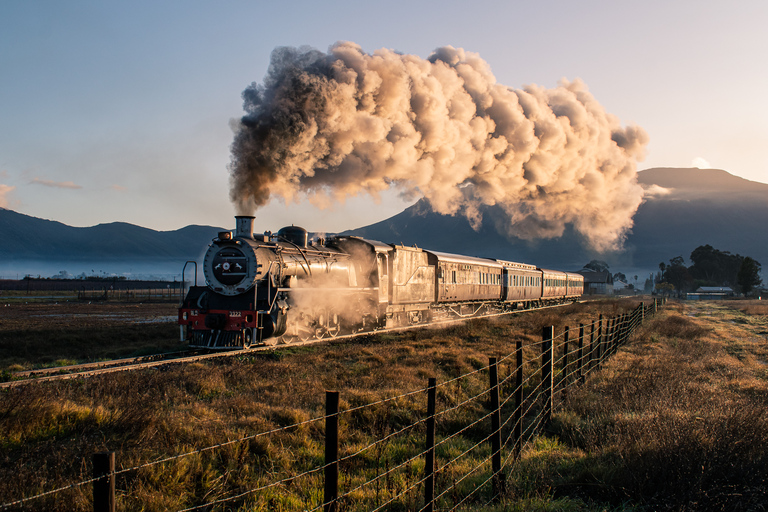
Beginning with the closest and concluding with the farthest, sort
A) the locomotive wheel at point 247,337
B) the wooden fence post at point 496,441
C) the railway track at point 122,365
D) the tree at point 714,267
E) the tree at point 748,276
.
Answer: the wooden fence post at point 496,441 → the railway track at point 122,365 → the locomotive wheel at point 247,337 → the tree at point 748,276 → the tree at point 714,267

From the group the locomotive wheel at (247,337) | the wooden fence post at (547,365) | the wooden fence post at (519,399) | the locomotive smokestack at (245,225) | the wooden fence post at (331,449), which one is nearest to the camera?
the wooden fence post at (331,449)

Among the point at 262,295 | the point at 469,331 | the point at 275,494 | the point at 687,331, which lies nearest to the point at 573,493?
the point at 275,494

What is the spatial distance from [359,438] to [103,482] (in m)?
5.20

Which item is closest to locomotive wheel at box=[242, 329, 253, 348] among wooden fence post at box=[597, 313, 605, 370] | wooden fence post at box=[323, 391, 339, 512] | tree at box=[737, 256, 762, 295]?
wooden fence post at box=[597, 313, 605, 370]

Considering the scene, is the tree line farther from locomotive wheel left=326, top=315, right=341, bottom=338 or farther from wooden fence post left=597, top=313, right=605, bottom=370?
wooden fence post left=597, top=313, right=605, bottom=370

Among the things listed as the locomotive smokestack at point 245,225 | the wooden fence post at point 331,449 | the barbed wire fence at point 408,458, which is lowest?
the barbed wire fence at point 408,458

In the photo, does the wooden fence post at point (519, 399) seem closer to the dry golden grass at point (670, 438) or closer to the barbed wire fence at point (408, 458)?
the barbed wire fence at point (408, 458)

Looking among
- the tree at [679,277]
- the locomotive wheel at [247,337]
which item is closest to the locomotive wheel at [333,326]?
the locomotive wheel at [247,337]

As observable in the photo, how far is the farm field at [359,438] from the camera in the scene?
489cm

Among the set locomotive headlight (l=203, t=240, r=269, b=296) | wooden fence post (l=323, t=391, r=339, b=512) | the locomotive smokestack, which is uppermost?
the locomotive smokestack

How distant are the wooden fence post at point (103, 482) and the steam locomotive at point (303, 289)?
11.3 meters

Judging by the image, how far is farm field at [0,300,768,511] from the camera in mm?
4887

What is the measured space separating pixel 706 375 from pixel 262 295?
10809mm

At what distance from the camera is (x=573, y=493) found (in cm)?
527
